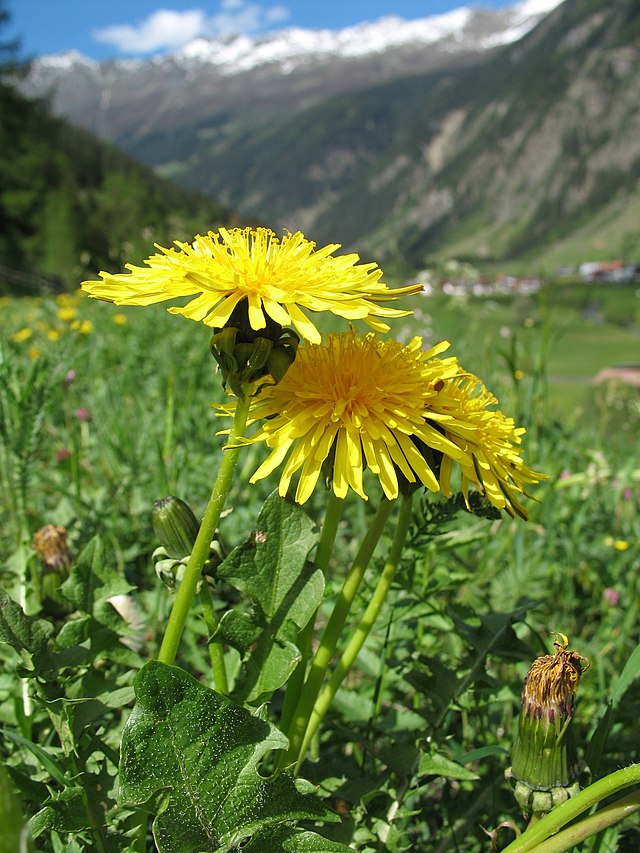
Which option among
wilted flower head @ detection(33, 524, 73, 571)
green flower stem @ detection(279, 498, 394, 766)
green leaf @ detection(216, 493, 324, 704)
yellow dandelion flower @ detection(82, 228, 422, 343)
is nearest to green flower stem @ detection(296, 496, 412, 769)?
green flower stem @ detection(279, 498, 394, 766)

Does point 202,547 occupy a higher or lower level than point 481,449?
lower

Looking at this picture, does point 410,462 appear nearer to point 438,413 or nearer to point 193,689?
point 438,413

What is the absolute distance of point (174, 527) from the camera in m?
1.47

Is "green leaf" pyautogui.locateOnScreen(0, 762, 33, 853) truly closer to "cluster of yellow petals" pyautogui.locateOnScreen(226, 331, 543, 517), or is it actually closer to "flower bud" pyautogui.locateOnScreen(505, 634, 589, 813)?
"cluster of yellow petals" pyautogui.locateOnScreen(226, 331, 543, 517)

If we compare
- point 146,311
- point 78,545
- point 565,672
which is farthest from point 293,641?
point 146,311

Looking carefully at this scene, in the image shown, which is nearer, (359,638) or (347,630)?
(359,638)

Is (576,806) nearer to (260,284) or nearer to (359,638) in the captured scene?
(359,638)

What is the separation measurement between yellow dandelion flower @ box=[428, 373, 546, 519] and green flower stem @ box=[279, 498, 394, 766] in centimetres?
17

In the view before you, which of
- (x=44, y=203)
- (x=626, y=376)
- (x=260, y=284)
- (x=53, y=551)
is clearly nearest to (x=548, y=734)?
(x=260, y=284)

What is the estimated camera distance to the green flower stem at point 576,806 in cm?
108

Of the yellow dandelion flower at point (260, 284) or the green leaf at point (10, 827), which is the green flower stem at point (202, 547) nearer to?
the yellow dandelion flower at point (260, 284)

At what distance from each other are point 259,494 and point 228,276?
2.35 metres

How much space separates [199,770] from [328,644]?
36 cm

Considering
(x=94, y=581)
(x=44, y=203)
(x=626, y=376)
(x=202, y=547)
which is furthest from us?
(x=44, y=203)
